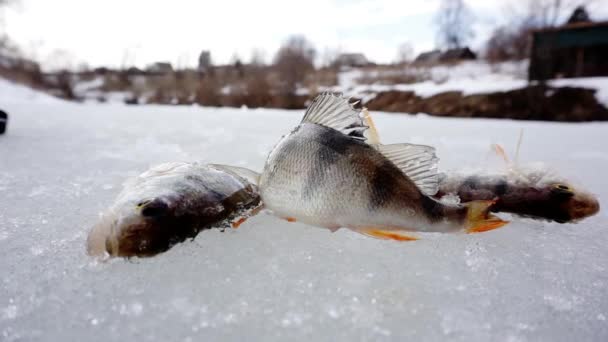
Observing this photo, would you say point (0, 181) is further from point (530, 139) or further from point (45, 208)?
point (530, 139)

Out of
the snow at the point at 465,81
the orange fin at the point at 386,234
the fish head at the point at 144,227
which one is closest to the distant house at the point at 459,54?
the snow at the point at 465,81

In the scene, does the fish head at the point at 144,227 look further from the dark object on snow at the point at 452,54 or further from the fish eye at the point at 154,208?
the dark object on snow at the point at 452,54

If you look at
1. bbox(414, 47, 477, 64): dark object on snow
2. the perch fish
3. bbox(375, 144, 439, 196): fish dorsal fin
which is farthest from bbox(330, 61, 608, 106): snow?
bbox(414, 47, 477, 64): dark object on snow

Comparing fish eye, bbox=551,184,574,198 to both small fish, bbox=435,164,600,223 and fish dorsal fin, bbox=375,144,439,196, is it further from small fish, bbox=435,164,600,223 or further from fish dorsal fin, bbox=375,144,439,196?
fish dorsal fin, bbox=375,144,439,196

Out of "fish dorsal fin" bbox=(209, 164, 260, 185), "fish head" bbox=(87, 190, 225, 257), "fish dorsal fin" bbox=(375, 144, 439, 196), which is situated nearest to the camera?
"fish head" bbox=(87, 190, 225, 257)

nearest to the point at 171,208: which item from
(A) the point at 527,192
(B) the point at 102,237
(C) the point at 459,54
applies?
(B) the point at 102,237

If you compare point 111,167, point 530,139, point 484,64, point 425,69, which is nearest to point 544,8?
point 425,69
